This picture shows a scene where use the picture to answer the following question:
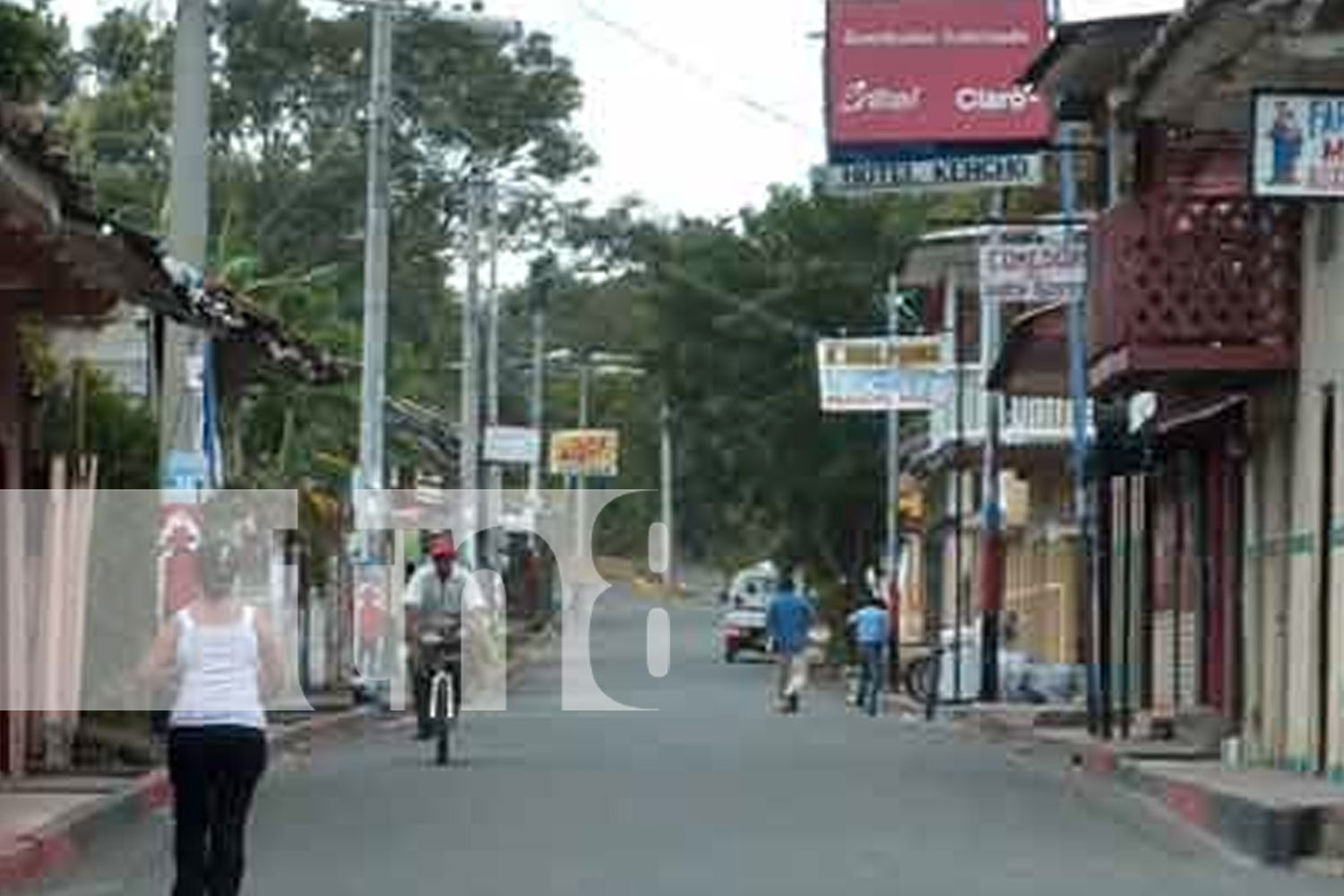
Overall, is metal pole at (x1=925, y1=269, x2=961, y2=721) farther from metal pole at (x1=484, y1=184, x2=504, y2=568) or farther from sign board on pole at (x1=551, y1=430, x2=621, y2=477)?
sign board on pole at (x1=551, y1=430, x2=621, y2=477)

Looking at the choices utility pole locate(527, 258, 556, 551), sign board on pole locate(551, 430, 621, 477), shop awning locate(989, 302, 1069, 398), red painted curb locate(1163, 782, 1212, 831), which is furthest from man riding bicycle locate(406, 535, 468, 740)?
sign board on pole locate(551, 430, 621, 477)

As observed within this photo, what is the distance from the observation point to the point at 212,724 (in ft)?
42.2

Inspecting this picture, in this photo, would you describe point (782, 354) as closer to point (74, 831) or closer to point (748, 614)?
point (748, 614)

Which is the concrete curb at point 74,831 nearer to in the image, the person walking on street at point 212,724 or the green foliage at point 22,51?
the person walking on street at point 212,724

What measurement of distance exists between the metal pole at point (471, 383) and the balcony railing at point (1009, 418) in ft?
26.5

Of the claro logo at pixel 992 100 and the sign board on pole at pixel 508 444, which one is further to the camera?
the sign board on pole at pixel 508 444

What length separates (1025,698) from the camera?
1660 inches

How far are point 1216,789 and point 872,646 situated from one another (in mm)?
22208

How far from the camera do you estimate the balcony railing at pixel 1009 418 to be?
47312 millimetres

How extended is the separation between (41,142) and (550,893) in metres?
4.60

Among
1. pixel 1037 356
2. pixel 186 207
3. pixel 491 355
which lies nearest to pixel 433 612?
pixel 186 207

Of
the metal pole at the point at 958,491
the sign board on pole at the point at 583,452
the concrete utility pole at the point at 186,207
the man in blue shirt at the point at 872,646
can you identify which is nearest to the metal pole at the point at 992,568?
the man in blue shirt at the point at 872,646

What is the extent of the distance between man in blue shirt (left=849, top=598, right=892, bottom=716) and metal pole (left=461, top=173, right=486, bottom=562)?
40.2 feet

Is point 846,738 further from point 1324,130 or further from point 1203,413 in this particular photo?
point 1324,130
